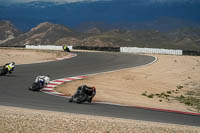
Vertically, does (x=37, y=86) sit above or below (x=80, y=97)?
above

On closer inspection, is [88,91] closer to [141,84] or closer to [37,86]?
[37,86]

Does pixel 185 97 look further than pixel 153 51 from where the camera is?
No

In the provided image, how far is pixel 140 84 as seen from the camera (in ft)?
69.4

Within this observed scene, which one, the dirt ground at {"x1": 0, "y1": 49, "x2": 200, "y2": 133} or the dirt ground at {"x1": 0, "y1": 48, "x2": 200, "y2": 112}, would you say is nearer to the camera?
the dirt ground at {"x1": 0, "y1": 49, "x2": 200, "y2": 133}

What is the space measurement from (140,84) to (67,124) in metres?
12.6

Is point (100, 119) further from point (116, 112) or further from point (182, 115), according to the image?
point (182, 115)

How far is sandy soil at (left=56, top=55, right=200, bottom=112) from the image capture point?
15477 mm

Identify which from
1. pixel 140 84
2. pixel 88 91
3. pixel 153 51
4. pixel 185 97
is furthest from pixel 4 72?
pixel 153 51

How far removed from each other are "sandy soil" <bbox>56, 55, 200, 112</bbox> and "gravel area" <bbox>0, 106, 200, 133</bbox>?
4500mm

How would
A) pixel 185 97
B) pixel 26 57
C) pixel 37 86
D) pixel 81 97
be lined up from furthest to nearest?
pixel 26 57
pixel 185 97
pixel 37 86
pixel 81 97

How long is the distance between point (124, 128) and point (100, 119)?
3.71 feet

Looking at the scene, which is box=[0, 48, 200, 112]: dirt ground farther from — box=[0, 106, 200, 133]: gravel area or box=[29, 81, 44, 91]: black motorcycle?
box=[0, 106, 200, 133]: gravel area

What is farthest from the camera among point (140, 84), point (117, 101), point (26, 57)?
point (26, 57)

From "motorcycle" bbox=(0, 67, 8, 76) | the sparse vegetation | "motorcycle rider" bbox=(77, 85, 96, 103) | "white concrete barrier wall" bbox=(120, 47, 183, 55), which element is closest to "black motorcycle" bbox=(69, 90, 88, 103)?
"motorcycle rider" bbox=(77, 85, 96, 103)
